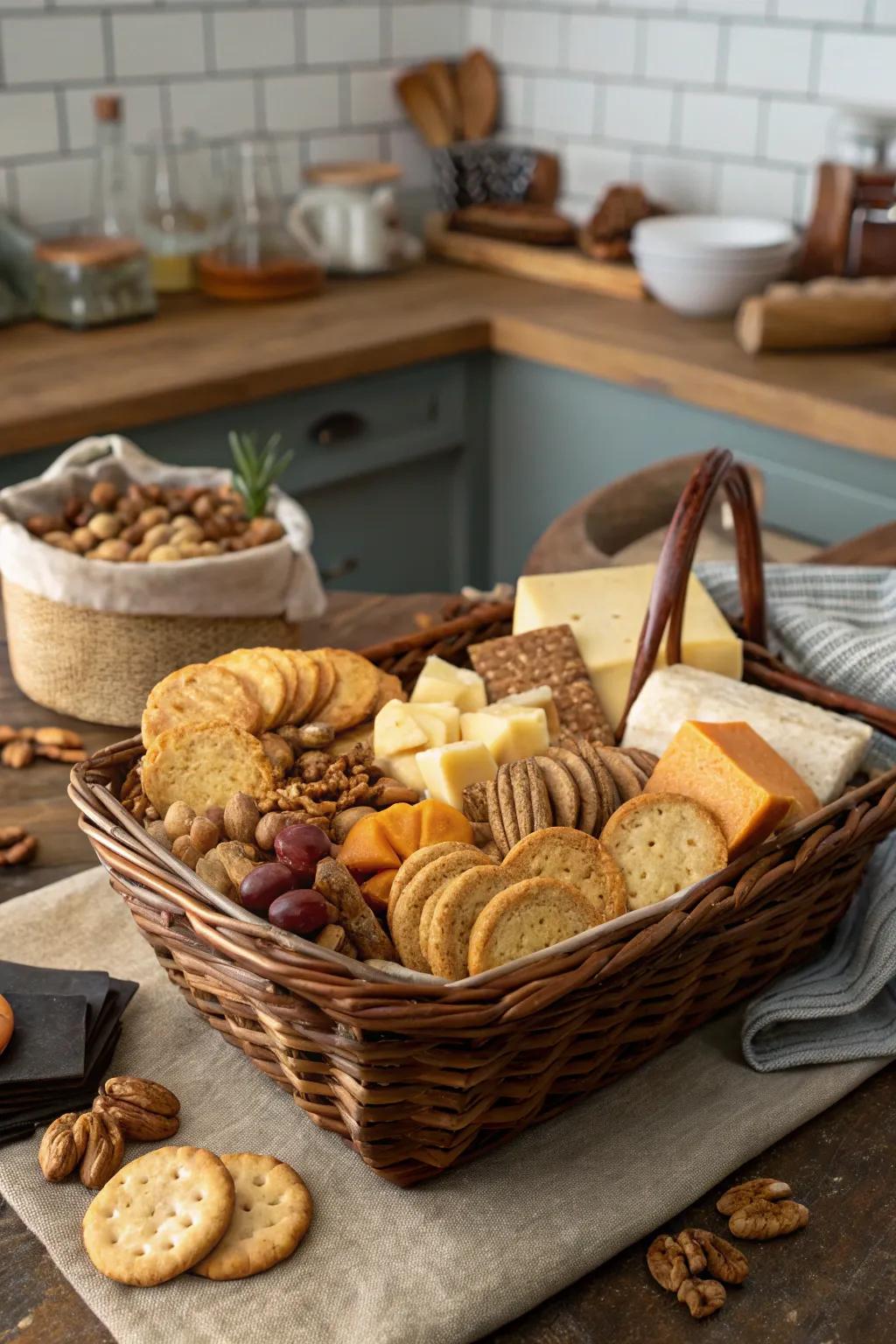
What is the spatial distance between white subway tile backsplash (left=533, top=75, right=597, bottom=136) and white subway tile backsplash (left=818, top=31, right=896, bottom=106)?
0.61 meters

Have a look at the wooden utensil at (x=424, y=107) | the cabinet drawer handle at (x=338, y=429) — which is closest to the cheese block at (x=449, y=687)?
the cabinet drawer handle at (x=338, y=429)

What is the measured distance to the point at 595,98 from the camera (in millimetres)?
3123

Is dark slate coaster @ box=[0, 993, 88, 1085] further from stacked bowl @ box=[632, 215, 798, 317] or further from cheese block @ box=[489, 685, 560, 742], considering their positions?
stacked bowl @ box=[632, 215, 798, 317]

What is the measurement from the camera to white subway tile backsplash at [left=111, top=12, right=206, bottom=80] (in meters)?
2.77

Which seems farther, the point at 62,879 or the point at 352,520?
the point at 352,520

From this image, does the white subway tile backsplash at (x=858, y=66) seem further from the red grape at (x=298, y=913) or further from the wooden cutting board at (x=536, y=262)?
the red grape at (x=298, y=913)

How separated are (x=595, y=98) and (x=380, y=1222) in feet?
9.43

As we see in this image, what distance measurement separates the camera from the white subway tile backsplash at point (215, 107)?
2.92 meters

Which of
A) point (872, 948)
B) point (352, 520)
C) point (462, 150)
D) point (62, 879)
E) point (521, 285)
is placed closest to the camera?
point (872, 948)

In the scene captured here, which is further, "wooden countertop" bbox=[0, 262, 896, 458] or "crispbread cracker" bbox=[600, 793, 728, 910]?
"wooden countertop" bbox=[0, 262, 896, 458]

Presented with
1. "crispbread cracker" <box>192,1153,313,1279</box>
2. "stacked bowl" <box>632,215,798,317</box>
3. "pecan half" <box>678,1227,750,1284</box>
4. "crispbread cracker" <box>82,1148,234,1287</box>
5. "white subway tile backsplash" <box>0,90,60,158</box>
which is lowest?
"pecan half" <box>678,1227,750,1284</box>

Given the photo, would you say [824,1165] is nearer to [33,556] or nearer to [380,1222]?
[380,1222]

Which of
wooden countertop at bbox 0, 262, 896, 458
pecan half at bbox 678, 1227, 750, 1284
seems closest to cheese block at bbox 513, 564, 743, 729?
pecan half at bbox 678, 1227, 750, 1284

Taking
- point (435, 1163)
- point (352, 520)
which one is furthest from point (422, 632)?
point (352, 520)
